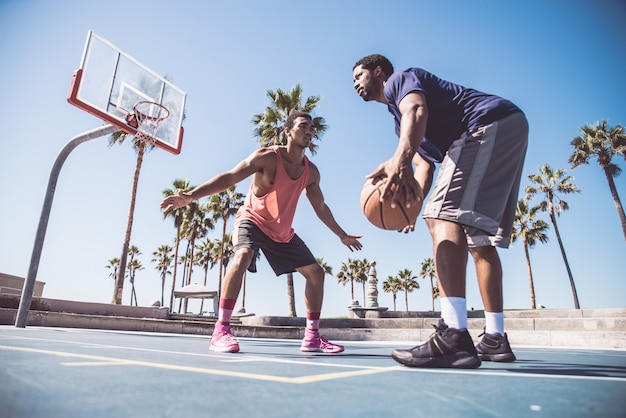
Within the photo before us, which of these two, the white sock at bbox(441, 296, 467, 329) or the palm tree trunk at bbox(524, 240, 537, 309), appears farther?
the palm tree trunk at bbox(524, 240, 537, 309)

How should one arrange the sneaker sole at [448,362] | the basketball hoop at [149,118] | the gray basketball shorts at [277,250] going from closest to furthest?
the sneaker sole at [448,362] → the gray basketball shorts at [277,250] → the basketball hoop at [149,118]

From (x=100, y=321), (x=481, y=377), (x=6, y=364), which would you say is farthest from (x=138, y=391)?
(x=100, y=321)

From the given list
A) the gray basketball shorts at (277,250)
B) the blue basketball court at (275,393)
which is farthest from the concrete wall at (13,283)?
the blue basketball court at (275,393)

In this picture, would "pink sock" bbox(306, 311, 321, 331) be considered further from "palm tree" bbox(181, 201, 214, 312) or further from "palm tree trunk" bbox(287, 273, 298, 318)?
"palm tree" bbox(181, 201, 214, 312)

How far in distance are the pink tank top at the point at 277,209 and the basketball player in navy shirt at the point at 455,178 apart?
1203 mm

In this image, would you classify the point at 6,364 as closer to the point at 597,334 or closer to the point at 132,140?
the point at 597,334

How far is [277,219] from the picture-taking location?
12.0 feet

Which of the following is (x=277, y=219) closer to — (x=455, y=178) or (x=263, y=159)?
(x=263, y=159)

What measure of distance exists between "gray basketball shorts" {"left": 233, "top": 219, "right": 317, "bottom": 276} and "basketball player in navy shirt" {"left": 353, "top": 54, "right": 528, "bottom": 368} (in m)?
1.27

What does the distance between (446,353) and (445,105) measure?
1.66 metres

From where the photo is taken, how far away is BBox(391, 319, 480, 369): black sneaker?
209 centimetres

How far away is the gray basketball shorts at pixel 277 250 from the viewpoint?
3.56 metres

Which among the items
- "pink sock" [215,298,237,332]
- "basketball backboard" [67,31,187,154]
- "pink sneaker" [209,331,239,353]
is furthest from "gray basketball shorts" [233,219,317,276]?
"basketball backboard" [67,31,187,154]

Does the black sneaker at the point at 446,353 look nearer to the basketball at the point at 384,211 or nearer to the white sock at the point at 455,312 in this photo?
the white sock at the point at 455,312
